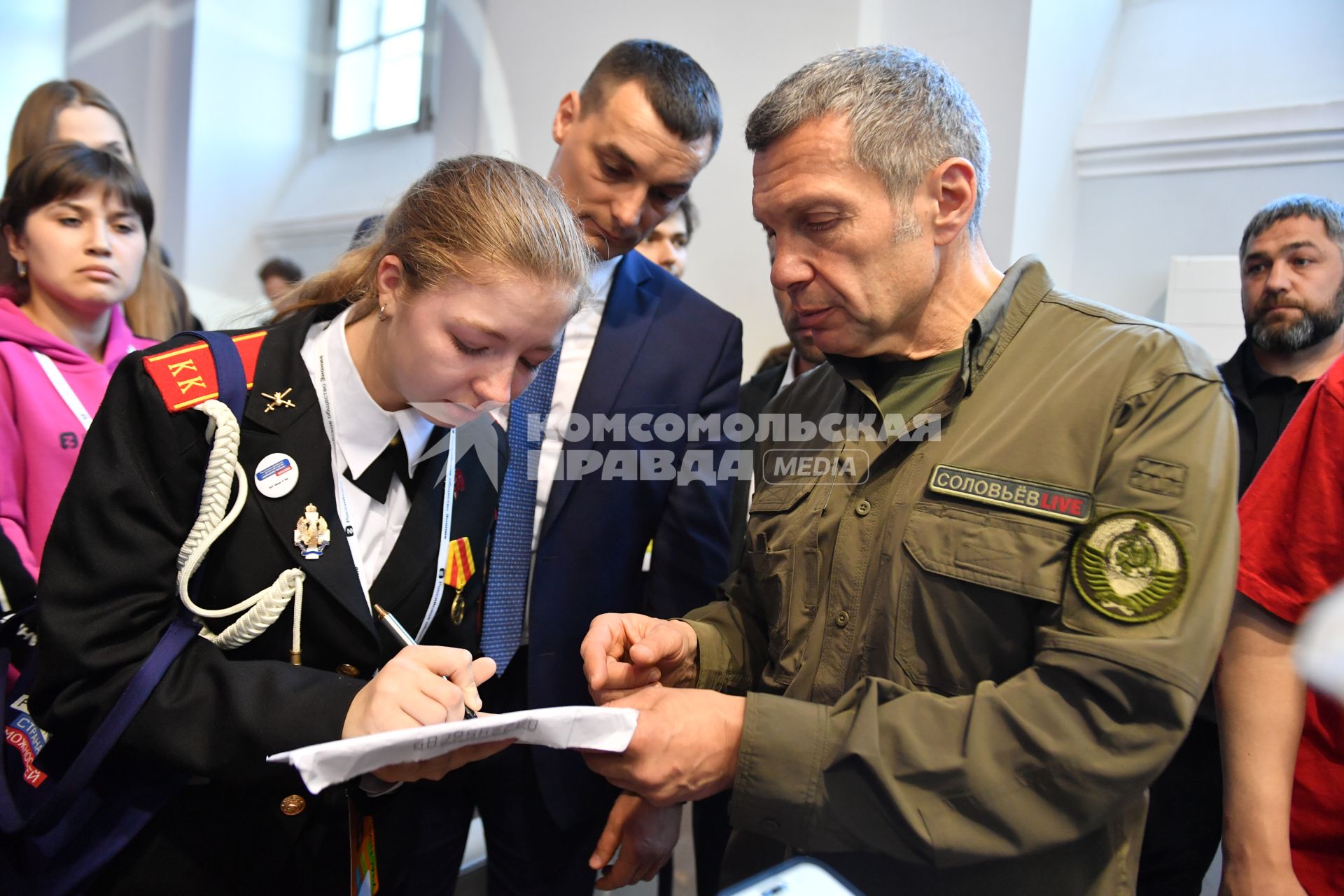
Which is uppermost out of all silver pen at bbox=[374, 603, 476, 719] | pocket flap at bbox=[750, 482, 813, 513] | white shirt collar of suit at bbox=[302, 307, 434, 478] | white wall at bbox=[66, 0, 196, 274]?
white wall at bbox=[66, 0, 196, 274]

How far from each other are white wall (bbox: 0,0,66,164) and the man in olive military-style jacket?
249 inches

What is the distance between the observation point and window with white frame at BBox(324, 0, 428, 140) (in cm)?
547

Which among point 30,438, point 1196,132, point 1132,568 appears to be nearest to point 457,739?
point 1132,568

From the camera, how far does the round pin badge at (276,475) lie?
3.90 ft

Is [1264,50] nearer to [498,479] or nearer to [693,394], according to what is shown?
[693,394]

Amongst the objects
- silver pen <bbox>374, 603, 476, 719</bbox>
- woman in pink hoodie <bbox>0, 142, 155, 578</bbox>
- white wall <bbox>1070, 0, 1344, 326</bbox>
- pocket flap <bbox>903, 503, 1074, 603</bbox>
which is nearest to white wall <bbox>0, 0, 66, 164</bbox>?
woman in pink hoodie <bbox>0, 142, 155, 578</bbox>

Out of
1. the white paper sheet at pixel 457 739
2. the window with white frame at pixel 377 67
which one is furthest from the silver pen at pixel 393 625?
the window with white frame at pixel 377 67

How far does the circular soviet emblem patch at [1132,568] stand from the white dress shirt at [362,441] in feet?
2.97

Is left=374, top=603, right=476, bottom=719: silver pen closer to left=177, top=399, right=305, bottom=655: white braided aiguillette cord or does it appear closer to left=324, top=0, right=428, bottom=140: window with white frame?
left=177, top=399, right=305, bottom=655: white braided aiguillette cord

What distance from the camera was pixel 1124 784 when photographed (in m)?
0.95

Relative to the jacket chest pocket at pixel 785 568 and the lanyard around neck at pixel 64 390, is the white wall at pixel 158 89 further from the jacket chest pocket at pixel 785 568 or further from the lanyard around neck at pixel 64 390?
the jacket chest pocket at pixel 785 568

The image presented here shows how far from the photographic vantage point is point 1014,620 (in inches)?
41.4

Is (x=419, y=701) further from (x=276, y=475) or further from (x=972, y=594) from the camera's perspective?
(x=972, y=594)

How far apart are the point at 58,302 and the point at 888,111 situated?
73.5 inches
